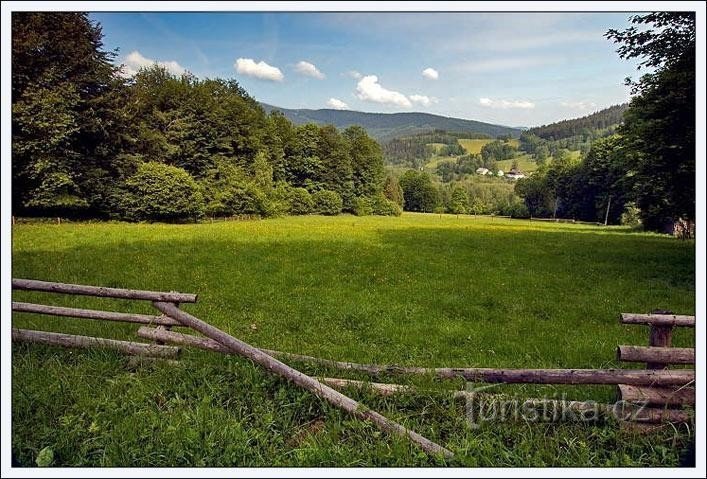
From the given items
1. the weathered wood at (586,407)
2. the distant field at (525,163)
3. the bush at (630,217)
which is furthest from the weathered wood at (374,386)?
the bush at (630,217)

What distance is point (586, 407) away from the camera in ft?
11.2

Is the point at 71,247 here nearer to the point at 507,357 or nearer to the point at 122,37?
the point at 122,37

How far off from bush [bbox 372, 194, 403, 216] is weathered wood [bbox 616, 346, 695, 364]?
11.2m

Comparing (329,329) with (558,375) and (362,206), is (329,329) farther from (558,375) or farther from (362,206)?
(362,206)

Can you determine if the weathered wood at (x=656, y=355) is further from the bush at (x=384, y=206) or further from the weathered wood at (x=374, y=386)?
the bush at (x=384, y=206)

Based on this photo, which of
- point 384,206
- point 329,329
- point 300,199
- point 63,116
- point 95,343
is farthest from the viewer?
point 384,206

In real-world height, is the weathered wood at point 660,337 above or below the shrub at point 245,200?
below

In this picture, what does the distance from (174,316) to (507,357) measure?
425cm

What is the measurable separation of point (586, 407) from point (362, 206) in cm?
1067

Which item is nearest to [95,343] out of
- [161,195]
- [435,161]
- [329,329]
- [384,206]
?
[329,329]

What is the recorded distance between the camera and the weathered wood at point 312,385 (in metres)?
3.06

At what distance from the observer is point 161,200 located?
446 inches

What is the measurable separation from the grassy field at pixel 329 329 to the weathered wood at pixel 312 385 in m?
0.09

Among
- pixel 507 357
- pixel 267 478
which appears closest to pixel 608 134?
pixel 507 357
